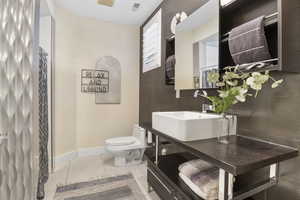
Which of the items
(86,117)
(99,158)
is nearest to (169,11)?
(86,117)

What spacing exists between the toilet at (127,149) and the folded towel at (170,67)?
1.10 metres

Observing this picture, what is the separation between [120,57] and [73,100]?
1.18 meters

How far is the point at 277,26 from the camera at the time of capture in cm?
93

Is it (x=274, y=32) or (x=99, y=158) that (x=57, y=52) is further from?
(x=274, y=32)

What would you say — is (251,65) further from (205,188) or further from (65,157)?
(65,157)

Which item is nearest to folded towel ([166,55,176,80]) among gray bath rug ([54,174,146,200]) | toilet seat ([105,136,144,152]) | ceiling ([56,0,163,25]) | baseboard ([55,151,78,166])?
ceiling ([56,0,163,25])

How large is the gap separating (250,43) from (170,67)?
3.43ft

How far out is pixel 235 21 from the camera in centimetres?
128

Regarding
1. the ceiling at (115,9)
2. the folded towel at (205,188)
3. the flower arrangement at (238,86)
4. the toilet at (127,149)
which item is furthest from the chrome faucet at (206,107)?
the ceiling at (115,9)

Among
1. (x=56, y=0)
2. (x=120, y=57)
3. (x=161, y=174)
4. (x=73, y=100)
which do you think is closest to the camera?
(x=161, y=174)

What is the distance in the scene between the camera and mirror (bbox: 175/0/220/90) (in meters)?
1.36

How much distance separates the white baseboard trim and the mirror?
2.05 meters

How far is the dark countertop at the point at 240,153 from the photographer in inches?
28.6

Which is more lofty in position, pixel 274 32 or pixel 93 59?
pixel 93 59
